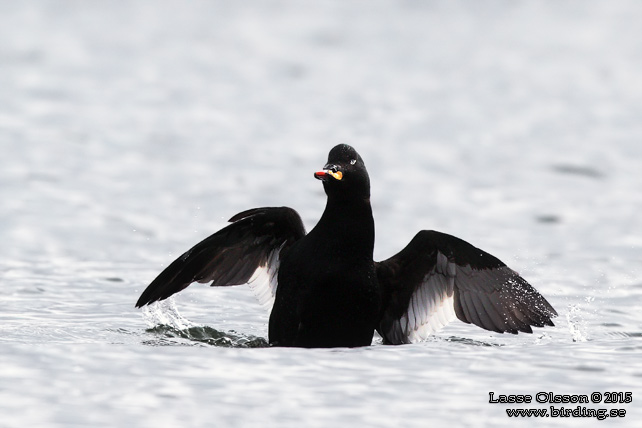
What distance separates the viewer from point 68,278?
10.2m

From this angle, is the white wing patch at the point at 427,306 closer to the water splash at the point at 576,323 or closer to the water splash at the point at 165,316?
the water splash at the point at 576,323

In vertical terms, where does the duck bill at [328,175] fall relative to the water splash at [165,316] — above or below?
above

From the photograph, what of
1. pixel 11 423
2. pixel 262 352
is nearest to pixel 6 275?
pixel 262 352

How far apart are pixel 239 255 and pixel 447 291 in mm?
1409

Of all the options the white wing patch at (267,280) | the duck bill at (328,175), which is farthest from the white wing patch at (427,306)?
the duck bill at (328,175)

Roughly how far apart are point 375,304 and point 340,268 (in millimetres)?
348

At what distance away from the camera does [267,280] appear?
8492mm

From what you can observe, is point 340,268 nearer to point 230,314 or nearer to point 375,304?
point 375,304

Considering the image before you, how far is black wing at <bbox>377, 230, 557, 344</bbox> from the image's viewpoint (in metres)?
7.98

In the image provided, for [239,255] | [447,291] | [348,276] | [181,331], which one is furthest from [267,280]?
[447,291]

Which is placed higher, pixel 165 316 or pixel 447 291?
pixel 447 291

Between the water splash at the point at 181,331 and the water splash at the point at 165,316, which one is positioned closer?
the water splash at the point at 181,331

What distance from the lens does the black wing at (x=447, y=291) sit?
314 inches

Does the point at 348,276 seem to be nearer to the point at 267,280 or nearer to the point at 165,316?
the point at 267,280
